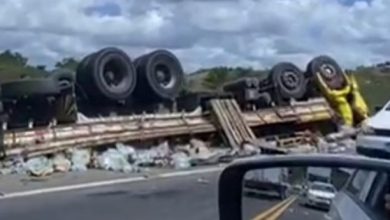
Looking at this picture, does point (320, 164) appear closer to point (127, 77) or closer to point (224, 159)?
point (224, 159)

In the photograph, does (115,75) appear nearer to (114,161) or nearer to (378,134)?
(114,161)

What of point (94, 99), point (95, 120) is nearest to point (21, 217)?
point (95, 120)

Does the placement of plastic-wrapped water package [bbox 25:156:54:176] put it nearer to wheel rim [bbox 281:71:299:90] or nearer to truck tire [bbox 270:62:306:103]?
truck tire [bbox 270:62:306:103]

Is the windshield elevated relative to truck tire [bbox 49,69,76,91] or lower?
lower

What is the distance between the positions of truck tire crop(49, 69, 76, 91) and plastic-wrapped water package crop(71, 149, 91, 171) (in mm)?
2103

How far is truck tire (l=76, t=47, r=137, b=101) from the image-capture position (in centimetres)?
2228

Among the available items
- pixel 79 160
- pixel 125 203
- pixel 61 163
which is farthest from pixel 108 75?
pixel 125 203

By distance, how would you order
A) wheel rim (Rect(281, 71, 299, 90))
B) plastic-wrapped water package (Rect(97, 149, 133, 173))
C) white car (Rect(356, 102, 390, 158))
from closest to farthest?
1. white car (Rect(356, 102, 390, 158))
2. plastic-wrapped water package (Rect(97, 149, 133, 173))
3. wheel rim (Rect(281, 71, 299, 90))

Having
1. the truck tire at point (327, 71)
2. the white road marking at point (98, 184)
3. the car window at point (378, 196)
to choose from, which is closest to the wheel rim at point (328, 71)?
the truck tire at point (327, 71)

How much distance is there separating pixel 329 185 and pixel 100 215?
9365 millimetres

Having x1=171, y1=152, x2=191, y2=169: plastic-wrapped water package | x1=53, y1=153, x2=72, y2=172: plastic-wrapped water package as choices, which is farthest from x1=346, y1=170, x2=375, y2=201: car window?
x1=171, y1=152, x2=191, y2=169: plastic-wrapped water package

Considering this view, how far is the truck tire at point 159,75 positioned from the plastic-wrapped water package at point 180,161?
2.87m

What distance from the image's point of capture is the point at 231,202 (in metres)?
3.30

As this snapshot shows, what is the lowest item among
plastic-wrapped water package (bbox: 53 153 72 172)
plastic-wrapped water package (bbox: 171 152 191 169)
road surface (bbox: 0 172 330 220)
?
plastic-wrapped water package (bbox: 171 152 191 169)
